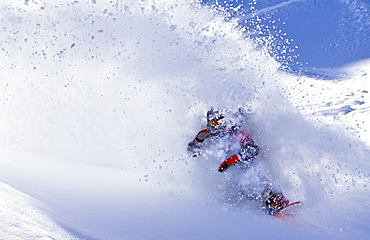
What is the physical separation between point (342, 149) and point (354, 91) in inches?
66.4

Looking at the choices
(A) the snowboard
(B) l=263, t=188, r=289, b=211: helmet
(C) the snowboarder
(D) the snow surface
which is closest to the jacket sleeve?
(C) the snowboarder

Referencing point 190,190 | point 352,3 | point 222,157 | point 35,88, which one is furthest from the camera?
point 352,3

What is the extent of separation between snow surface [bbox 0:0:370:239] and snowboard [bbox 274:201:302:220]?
0.28 feet

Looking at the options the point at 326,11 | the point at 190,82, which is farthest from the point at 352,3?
the point at 190,82

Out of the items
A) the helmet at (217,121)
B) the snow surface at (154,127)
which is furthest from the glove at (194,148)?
the helmet at (217,121)

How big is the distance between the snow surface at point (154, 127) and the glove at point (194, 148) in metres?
0.14

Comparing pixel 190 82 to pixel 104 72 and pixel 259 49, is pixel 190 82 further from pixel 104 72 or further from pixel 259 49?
pixel 259 49

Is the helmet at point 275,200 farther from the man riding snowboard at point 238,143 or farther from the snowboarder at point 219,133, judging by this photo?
the snowboarder at point 219,133

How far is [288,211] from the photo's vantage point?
12.2 feet

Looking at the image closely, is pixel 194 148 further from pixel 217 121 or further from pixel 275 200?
pixel 275 200

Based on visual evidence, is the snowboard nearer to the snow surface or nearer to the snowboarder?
the snow surface

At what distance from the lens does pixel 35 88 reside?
16.9ft

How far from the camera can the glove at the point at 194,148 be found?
4.21 meters

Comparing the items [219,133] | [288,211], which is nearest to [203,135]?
[219,133]
